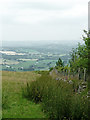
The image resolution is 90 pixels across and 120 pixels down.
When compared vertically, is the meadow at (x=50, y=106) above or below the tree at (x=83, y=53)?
below

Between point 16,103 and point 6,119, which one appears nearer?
point 6,119

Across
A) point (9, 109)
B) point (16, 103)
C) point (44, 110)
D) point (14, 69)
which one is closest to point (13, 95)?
point (16, 103)

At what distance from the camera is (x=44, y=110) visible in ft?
14.2

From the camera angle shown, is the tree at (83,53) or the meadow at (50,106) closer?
the meadow at (50,106)

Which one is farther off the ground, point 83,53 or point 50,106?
point 83,53

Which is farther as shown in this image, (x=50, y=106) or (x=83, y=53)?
(x=83, y=53)

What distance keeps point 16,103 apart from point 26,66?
13627mm

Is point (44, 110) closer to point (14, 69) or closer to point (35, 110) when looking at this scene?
point (35, 110)

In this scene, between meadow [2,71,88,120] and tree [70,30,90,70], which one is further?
tree [70,30,90,70]

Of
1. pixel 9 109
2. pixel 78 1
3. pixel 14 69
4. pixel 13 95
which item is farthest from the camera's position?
pixel 14 69

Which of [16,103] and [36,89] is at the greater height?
[36,89]

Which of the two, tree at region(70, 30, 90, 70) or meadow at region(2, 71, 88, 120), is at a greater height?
tree at region(70, 30, 90, 70)

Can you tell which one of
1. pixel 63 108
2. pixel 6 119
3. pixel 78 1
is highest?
pixel 78 1

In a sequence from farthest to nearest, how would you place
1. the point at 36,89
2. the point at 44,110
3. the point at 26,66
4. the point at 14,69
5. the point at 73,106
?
the point at 26,66
the point at 14,69
the point at 36,89
the point at 44,110
the point at 73,106
